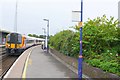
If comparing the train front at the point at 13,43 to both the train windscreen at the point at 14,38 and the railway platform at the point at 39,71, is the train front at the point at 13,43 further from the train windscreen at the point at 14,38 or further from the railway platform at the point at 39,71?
the railway platform at the point at 39,71

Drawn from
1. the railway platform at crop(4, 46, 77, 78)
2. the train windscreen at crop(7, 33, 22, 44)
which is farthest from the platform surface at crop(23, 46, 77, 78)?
the train windscreen at crop(7, 33, 22, 44)

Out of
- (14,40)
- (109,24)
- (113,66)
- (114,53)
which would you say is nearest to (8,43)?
(14,40)

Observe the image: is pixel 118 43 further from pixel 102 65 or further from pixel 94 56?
pixel 102 65

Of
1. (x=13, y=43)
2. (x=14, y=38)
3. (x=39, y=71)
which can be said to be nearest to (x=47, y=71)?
(x=39, y=71)

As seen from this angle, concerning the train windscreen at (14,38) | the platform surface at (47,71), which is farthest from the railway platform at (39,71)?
the train windscreen at (14,38)

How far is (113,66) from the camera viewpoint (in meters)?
11.6

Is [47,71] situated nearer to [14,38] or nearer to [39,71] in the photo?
[39,71]

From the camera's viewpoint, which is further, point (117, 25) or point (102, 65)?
point (117, 25)

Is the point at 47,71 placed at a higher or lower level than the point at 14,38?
lower

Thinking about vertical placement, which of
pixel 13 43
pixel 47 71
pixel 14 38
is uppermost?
pixel 14 38

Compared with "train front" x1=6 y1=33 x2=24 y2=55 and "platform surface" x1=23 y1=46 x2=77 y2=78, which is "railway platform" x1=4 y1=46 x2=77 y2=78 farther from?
"train front" x1=6 y1=33 x2=24 y2=55

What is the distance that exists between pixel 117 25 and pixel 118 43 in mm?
1642

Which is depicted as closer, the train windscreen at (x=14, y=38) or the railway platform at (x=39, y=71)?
the railway platform at (x=39, y=71)

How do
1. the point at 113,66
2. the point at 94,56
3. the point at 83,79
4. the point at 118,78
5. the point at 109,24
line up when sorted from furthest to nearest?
the point at 109,24
the point at 94,56
the point at 83,79
the point at 113,66
the point at 118,78
